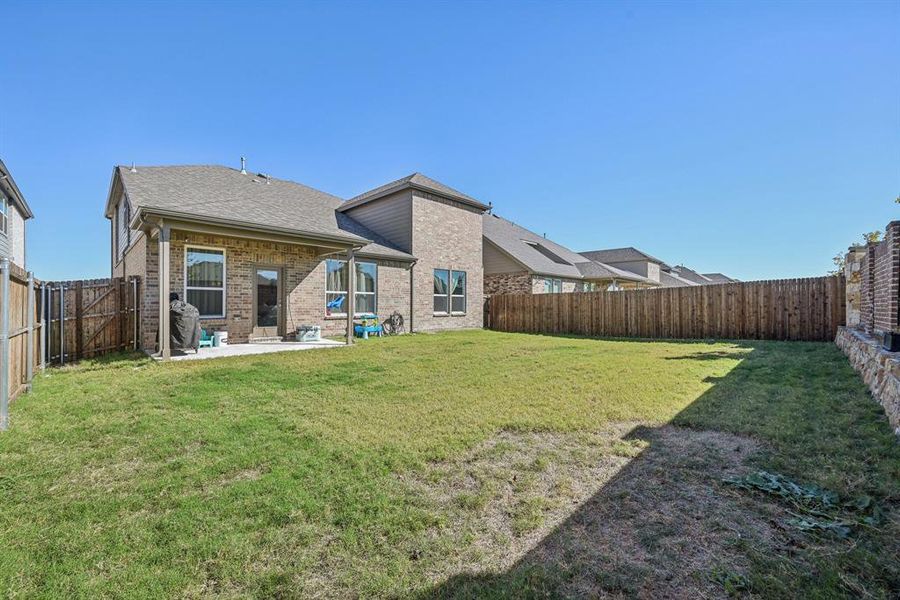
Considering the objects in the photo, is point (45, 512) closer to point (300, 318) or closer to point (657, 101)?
point (300, 318)

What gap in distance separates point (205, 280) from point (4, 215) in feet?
32.1

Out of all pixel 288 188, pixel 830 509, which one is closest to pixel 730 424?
pixel 830 509

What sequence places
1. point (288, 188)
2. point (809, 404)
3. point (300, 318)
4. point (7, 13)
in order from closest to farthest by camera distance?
point (809, 404) < point (7, 13) < point (300, 318) < point (288, 188)

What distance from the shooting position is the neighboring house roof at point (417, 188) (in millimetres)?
14719

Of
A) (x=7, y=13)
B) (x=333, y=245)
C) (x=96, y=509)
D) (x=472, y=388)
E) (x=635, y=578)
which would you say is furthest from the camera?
(x=333, y=245)

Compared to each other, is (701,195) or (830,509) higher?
(701,195)

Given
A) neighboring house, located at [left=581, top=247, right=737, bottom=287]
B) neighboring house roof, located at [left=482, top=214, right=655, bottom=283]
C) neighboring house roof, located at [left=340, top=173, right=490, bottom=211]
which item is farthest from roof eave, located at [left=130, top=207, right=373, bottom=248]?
neighboring house, located at [left=581, top=247, right=737, bottom=287]

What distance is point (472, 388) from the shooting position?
18.8ft

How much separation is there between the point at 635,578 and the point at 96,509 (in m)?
3.22

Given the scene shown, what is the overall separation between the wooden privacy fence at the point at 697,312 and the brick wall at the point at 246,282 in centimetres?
763

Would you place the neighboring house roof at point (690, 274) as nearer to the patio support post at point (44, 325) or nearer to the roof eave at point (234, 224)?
the roof eave at point (234, 224)

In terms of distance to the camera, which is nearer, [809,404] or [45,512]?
[45,512]

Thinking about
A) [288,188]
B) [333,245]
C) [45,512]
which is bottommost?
[45,512]

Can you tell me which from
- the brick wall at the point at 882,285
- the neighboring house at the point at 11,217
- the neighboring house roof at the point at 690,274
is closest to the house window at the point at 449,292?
the brick wall at the point at 882,285
